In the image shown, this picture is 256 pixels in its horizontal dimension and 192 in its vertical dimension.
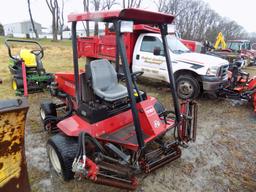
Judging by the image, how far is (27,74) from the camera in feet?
21.3

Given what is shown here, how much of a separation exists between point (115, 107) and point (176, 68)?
3523 mm

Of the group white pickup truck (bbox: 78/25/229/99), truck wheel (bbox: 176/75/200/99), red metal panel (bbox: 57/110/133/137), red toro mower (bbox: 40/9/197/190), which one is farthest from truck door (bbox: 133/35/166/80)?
red metal panel (bbox: 57/110/133/137)

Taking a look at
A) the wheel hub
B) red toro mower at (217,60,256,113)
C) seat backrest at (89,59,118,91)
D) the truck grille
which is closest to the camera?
seat backrest at (89,59,118,91)

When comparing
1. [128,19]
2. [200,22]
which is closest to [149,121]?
[128,19]

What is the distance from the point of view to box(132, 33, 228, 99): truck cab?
581 centimetres

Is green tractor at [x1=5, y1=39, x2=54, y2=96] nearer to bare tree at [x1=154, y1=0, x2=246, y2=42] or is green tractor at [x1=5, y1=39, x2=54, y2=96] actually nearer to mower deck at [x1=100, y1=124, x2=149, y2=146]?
mower deck at [x1=100, y1=124, x2=149, y2=146]

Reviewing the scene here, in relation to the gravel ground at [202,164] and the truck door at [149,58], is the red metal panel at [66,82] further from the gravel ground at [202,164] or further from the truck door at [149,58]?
the truck door at [149,58]

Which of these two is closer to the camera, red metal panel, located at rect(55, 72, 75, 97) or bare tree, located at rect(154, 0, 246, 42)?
red metal panel, located at rect(55, 72, 75, 97)

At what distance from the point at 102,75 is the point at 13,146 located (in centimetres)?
188

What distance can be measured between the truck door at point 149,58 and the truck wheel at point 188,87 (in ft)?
2.12

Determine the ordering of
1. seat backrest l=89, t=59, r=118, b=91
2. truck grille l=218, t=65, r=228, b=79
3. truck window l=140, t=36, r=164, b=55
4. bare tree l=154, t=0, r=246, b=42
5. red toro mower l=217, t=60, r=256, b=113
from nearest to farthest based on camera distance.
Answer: seat backrest l=89, t=59, r=118, b=91, red toro mower l=217, t=60, r=256, b=113, truck grille l=218, t=65, r=228, b=79, truck window l=140, t=36, r=164, b=55, bare tree l=154, t=0, r=246, b=42

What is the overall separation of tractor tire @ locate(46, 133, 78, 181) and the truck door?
14.2 feet

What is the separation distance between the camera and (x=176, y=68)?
20.7ft

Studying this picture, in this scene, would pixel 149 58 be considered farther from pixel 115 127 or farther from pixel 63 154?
pixel 63 154
